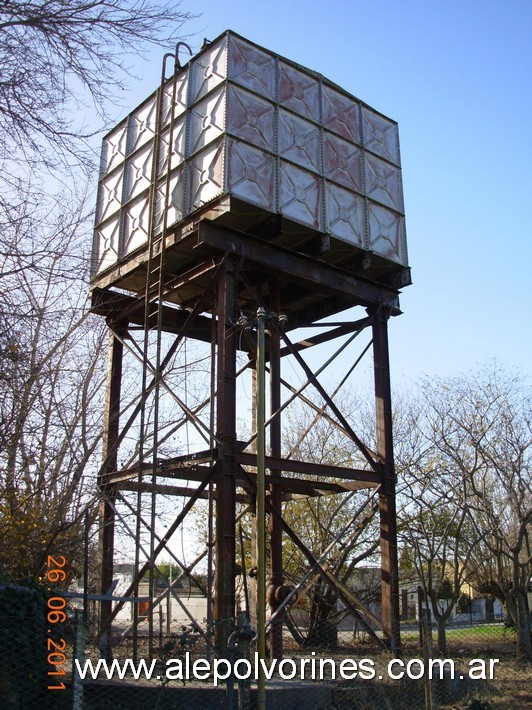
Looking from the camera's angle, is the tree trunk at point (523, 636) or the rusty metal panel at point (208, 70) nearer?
the rusty metal panel at point (208, 70)

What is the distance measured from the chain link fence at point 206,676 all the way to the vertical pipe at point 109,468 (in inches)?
45.1

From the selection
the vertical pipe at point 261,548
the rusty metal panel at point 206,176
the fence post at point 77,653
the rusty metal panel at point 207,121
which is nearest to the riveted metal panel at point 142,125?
the rusty metal panel at point 207,121

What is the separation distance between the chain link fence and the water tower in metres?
1.43

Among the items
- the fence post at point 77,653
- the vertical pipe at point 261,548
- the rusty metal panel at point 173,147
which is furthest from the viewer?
the rusty metal panel at point 173,147

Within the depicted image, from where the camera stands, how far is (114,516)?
15891 mm

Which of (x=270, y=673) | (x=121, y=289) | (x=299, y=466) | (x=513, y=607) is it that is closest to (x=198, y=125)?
(x=121, y=289)

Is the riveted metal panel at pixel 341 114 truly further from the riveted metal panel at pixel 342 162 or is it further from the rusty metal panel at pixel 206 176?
the rusty metal panel at pixel 206 176

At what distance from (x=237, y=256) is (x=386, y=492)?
5627 mm

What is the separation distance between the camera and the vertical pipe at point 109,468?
50.9 feet

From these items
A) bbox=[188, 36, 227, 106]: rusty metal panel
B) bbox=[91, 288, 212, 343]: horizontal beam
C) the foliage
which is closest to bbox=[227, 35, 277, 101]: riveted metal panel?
bbox=[188, 36, 227, 106]: rusty metal panel

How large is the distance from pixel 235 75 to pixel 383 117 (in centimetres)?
449

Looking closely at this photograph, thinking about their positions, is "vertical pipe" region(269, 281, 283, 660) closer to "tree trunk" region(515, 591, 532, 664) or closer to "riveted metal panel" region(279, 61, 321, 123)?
"riveted metal panel" region(279, 61, 321, 123)

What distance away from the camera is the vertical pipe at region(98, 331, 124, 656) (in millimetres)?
15516

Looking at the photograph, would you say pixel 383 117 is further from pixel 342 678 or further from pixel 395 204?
pixel 342 678
